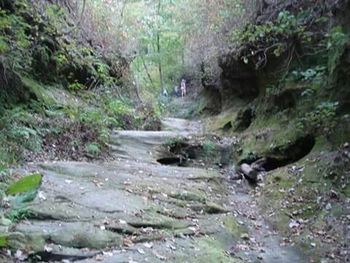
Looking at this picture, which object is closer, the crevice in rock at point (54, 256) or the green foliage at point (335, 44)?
the crevice in rock at point (54, 256)

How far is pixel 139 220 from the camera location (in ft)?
19.9

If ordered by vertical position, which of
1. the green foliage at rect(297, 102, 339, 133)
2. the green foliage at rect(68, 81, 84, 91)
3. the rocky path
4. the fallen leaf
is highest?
the green foliage at rect(297, 102, 339, 133)

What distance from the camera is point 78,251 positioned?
193 inches

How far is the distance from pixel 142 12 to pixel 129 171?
19688 mm

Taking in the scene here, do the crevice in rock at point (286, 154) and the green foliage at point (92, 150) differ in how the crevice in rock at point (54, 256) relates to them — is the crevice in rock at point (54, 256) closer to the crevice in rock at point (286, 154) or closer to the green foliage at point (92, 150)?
the green foliage at point (92, 150)

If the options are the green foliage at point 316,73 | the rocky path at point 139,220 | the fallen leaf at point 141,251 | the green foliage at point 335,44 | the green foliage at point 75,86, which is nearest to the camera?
the rocky path at point 139,220

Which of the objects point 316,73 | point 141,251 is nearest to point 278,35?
point 316,73

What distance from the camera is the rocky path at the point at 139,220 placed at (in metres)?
5.04

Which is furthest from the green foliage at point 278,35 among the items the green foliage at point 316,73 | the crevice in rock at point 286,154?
the crevice in rock at point 286,154

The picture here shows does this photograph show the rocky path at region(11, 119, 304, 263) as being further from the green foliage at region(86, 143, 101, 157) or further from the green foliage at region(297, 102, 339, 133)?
the green foliage at region(297, 102, 339, 133)

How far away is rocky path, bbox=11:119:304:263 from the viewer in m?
5.04

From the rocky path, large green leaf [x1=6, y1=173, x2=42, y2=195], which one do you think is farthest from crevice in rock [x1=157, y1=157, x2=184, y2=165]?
large green leaf [x1=6, y1=173, x2=42, y2=195]

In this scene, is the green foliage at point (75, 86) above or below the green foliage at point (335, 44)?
below

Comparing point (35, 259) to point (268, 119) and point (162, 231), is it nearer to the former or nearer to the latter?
point (162, 231)
